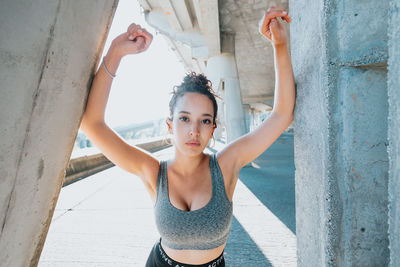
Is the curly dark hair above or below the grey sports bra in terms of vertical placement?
above

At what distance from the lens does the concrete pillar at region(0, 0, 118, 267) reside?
2.38 feet

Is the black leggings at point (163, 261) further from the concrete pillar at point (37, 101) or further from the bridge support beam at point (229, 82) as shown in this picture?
the bridge support beam at point (229, 82)

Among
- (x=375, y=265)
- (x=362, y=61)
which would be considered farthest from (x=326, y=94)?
(x=375, y=265)

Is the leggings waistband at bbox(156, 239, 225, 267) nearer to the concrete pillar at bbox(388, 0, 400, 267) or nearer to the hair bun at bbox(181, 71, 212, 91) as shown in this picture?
the concrete pillar at bbox(388, 0, 400, 267)

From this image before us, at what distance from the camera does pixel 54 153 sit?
37.9 inches

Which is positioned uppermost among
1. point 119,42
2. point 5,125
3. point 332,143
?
point 119,42

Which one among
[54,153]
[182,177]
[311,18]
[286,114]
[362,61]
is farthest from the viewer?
[182,177]

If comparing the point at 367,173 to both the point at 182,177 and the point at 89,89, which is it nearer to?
the point at 182,177

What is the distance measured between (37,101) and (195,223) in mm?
1040

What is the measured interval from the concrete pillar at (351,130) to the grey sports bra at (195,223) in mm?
572

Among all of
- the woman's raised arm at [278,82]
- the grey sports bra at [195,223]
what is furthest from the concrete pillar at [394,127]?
the grey sports bra at [195,223]

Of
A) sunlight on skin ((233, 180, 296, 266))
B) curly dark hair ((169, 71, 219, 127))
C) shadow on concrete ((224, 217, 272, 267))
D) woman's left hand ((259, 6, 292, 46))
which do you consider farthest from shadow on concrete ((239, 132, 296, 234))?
woman's left hand ((259, 6, 292, 46))

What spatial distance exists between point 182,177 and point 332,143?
1028 mm

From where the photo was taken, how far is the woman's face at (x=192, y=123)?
1533mm
